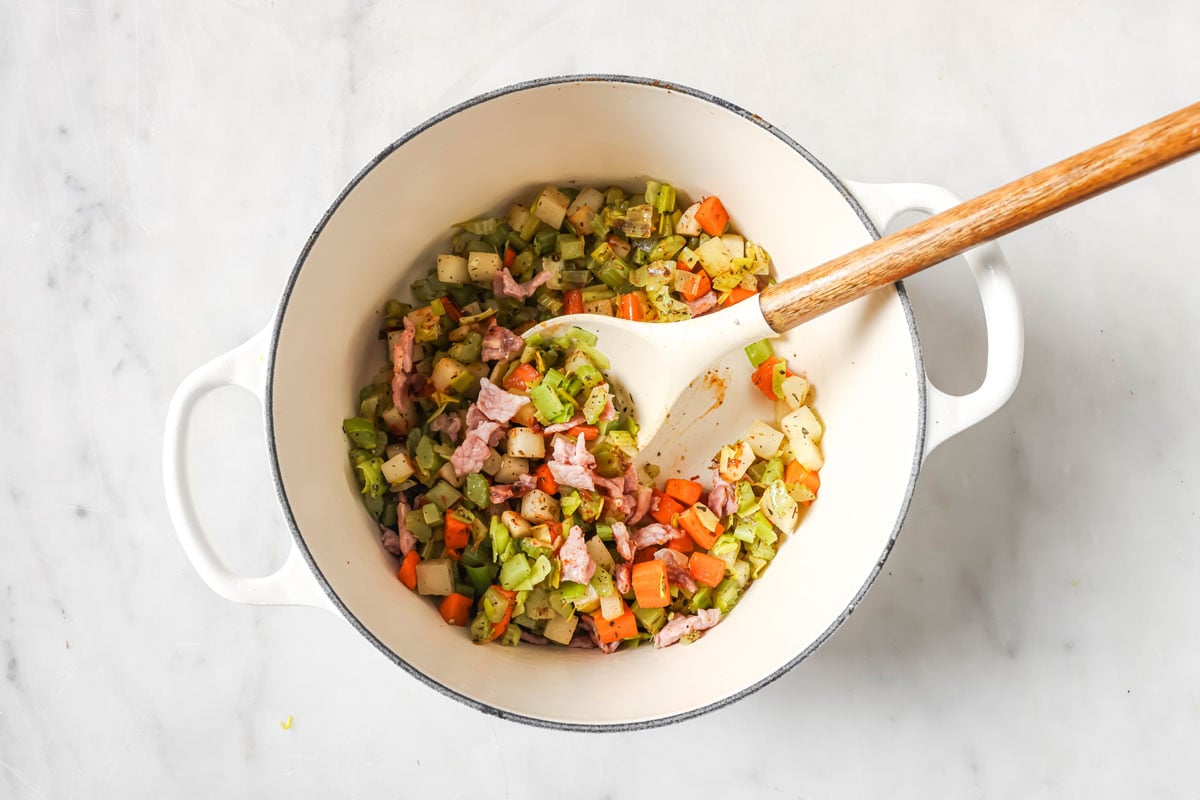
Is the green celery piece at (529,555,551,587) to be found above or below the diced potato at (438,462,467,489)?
below

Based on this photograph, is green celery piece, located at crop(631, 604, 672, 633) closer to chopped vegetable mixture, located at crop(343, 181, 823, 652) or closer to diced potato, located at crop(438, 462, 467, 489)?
chopped vegetable mixture, located at crop(343, 181, 823, 652)

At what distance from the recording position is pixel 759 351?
5.03ft

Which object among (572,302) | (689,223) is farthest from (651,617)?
(689,223)

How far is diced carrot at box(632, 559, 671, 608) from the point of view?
1.43 m

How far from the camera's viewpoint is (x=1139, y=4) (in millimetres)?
1597

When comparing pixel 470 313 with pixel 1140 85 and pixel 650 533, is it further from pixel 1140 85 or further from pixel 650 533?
pixel 1140 85

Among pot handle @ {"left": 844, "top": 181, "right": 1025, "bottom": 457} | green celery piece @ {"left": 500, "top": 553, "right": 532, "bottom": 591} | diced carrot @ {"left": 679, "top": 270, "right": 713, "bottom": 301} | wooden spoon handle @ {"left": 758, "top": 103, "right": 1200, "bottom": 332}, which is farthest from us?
diced carrot @ {"left": 679, "top": 270, "right": 713, "bottom": 301}

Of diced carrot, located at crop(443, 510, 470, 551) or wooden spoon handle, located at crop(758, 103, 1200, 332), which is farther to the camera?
diced carrot, located at crop(443, 510, 470, 551)

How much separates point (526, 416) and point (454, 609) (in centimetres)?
32

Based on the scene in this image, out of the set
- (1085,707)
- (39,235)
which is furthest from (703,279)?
(39,235)

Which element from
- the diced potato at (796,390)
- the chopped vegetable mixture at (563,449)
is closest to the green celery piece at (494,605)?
the chopped vegetable mixture at (563,449)

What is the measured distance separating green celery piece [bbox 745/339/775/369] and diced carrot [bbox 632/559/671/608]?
37 centimetres

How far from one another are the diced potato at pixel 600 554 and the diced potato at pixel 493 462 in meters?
0.19

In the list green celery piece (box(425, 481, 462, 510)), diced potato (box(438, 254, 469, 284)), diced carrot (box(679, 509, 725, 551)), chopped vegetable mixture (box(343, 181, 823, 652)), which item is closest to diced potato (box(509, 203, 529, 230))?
chopped vegetable mixture (box(343, 181, 823, 652))
